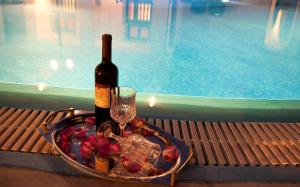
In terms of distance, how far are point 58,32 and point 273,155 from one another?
3.65 metres

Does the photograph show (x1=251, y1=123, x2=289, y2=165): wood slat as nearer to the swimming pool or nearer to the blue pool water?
the swimming pool

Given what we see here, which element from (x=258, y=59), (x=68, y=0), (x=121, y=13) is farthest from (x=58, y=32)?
(x=68, y=0)

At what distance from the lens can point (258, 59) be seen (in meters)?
3.55

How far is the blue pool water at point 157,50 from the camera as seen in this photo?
8.87 feet

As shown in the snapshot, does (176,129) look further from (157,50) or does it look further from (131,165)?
(157,50)

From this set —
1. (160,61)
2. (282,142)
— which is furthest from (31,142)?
(160,61)


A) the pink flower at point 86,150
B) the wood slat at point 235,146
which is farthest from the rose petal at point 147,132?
the wood slat at point 235,146

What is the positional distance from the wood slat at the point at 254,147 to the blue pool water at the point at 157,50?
119cm

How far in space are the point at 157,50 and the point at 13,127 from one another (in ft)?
8.28

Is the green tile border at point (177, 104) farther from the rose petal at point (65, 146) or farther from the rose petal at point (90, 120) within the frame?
the rose petal at point (65, 146)

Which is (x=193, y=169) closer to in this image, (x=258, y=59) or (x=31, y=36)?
(x=258, y=59)

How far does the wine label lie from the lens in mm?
971

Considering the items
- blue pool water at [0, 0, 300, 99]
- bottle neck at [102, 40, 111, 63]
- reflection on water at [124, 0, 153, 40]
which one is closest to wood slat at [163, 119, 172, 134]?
bottle neck at [102, 40, 111, 63]

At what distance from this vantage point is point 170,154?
0.95 m
